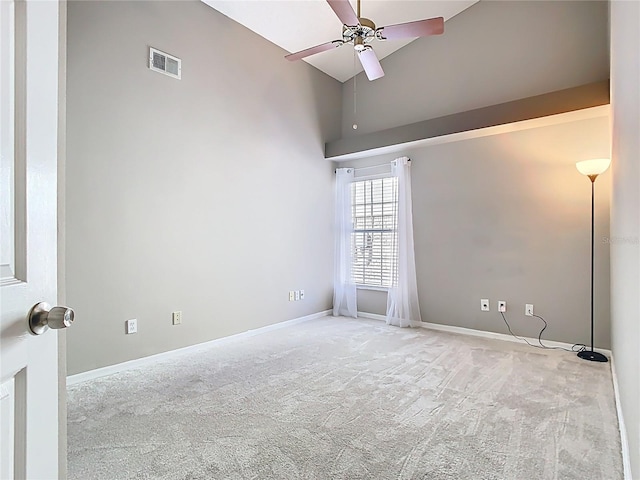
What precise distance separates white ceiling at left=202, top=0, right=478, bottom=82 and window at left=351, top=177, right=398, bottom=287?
Answer: 1952mm

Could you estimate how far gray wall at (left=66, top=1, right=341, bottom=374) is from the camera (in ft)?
9.12

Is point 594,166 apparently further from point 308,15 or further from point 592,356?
point 308,15

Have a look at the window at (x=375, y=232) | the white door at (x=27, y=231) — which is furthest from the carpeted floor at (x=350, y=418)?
the window at (x=375, y=232)

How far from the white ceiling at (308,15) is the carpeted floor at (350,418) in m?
3.68

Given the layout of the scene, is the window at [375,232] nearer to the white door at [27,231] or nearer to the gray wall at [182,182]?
the gray wall at [182,182]

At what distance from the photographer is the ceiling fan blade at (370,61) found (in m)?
2.99

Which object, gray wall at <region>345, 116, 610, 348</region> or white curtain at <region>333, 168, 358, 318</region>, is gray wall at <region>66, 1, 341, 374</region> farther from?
gray wall at <region>345, 116, 610, 348</region>

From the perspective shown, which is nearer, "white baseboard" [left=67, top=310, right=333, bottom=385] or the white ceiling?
"white baseboard" [left=67, top=310, right=333, bottom=385]

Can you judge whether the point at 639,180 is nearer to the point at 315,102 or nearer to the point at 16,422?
the point at 16,422

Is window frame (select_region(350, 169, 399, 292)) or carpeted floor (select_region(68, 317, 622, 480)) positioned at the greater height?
window frame (select_region(350, 169, 399, 292))

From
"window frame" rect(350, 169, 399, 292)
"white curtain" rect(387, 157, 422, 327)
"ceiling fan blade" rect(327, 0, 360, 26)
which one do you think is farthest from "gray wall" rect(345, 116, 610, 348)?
"ceiling fan blade" rect(327, 0, 360, 26)

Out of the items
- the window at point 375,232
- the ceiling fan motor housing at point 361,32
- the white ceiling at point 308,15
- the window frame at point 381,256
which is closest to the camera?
the ceiling fan motor housing at point 361,32

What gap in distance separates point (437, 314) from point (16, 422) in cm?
440

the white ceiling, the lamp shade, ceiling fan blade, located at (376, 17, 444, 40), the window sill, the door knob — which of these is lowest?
the window sill
